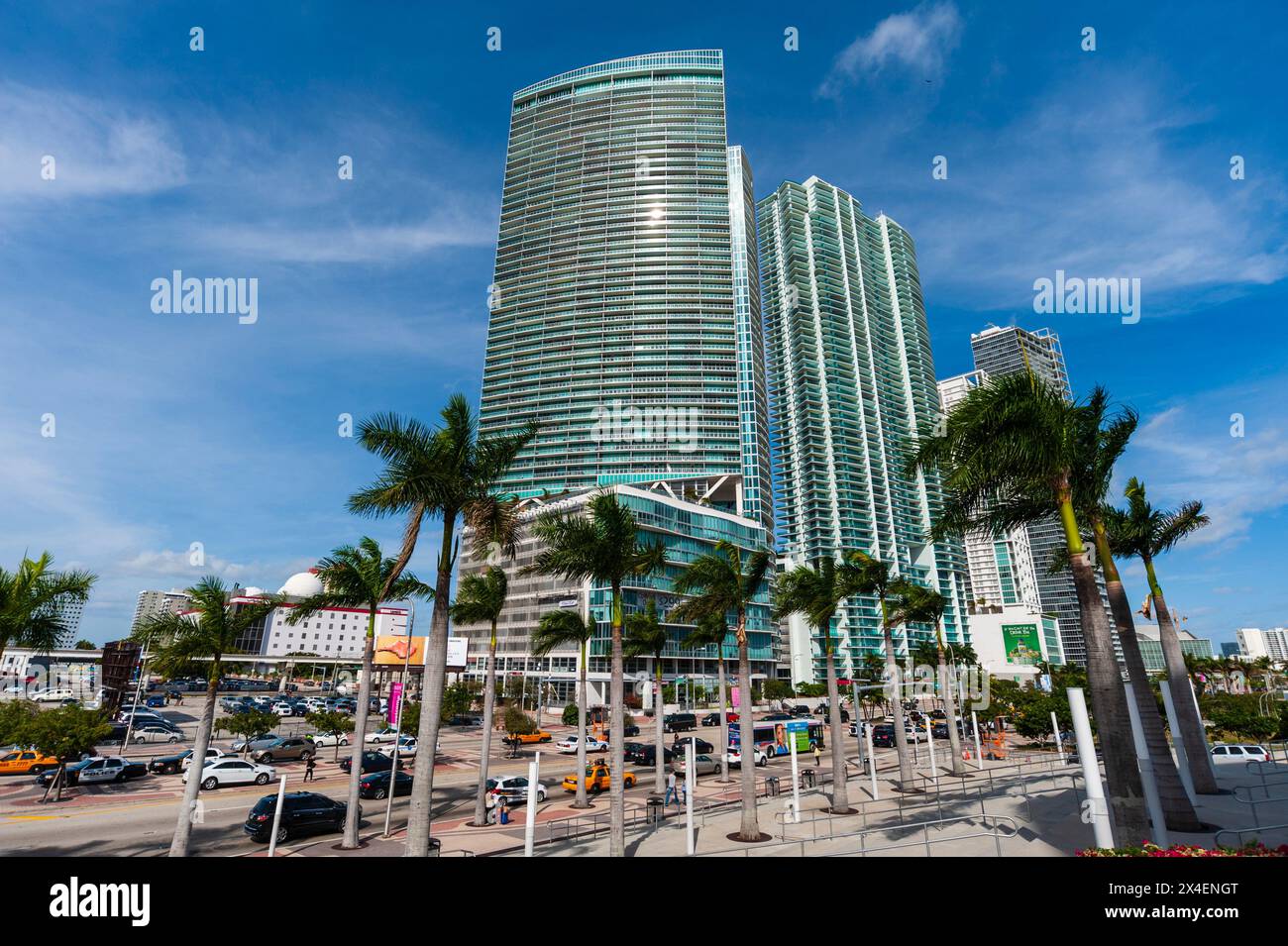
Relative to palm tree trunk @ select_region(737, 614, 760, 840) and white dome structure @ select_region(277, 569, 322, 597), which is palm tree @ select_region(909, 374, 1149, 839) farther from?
white dome structure @ select_region(277, 569, 322, 597)

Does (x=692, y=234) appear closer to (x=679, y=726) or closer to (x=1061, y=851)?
(x=679, y=726)

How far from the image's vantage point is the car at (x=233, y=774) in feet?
114

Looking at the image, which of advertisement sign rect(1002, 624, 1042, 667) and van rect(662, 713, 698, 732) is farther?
advertisement sign rect(1002, 624, 1042, 667)

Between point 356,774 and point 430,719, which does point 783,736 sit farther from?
point 430,719

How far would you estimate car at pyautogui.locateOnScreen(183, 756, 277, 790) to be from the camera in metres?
34.8

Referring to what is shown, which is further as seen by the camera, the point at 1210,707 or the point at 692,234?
the point at 692,234

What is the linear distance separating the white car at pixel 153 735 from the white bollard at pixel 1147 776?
65.4m

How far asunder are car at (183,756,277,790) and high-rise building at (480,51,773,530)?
362 feet

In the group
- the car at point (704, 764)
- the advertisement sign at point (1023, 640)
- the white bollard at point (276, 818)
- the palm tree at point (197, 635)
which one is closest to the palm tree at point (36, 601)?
the palm tree at point (197, 635)

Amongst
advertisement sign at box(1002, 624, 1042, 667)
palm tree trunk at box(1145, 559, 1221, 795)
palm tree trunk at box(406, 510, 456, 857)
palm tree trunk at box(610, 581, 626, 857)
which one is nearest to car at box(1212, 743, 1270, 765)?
palm tree trunk at box(1145, 559, 1221, 795)
